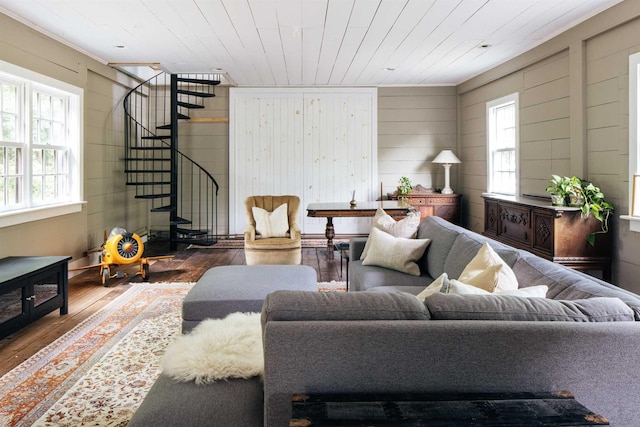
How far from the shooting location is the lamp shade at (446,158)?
8.05 metres

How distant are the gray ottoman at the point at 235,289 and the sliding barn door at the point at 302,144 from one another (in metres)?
4.74

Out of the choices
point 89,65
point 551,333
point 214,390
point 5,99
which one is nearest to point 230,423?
point 214,390

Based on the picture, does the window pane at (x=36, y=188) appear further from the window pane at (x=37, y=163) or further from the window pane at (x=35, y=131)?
the window pane at (x=35, y=131)

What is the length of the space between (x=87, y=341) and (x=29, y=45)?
3.12 meters

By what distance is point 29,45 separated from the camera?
4.93m

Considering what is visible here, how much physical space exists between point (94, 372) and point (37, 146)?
10.4 ft

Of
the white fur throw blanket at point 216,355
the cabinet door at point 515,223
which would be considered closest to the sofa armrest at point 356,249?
the cabinet door at point 515,223

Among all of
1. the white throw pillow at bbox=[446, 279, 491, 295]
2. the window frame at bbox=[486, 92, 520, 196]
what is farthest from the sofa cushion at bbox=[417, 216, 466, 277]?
the window frame at bbox=[486, 92, 520, 196]

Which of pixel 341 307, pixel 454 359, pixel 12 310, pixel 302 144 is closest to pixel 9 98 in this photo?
pixel 12 310

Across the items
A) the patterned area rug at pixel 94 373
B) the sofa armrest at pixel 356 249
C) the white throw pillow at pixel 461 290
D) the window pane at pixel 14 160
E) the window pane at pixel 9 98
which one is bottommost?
the patterned area rug at pixel 94 373

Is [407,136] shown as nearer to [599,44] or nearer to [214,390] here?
[599,44]

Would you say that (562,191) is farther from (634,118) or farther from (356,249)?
(356,249)

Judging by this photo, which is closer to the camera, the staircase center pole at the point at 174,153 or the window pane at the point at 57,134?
the window pane at the point at 57,134

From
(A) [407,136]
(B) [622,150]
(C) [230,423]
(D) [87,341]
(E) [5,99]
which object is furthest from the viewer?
(A) [407,136]
